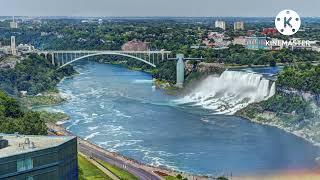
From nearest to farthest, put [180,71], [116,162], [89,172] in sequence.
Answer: [89,172], [116,162], [180,71]

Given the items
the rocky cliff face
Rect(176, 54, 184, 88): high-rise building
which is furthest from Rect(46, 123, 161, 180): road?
Rect(176, 54, 184, 88): high-rise building

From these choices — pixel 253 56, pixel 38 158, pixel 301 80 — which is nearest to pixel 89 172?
pixel 38 158

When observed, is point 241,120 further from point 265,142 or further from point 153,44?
point 153,44

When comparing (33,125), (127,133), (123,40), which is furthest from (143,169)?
(123,40)

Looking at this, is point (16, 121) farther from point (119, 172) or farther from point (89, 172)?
point (119, 172)

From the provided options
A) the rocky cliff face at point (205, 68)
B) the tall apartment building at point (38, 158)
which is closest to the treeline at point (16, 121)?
the tall apartment building at point (38, 158)
